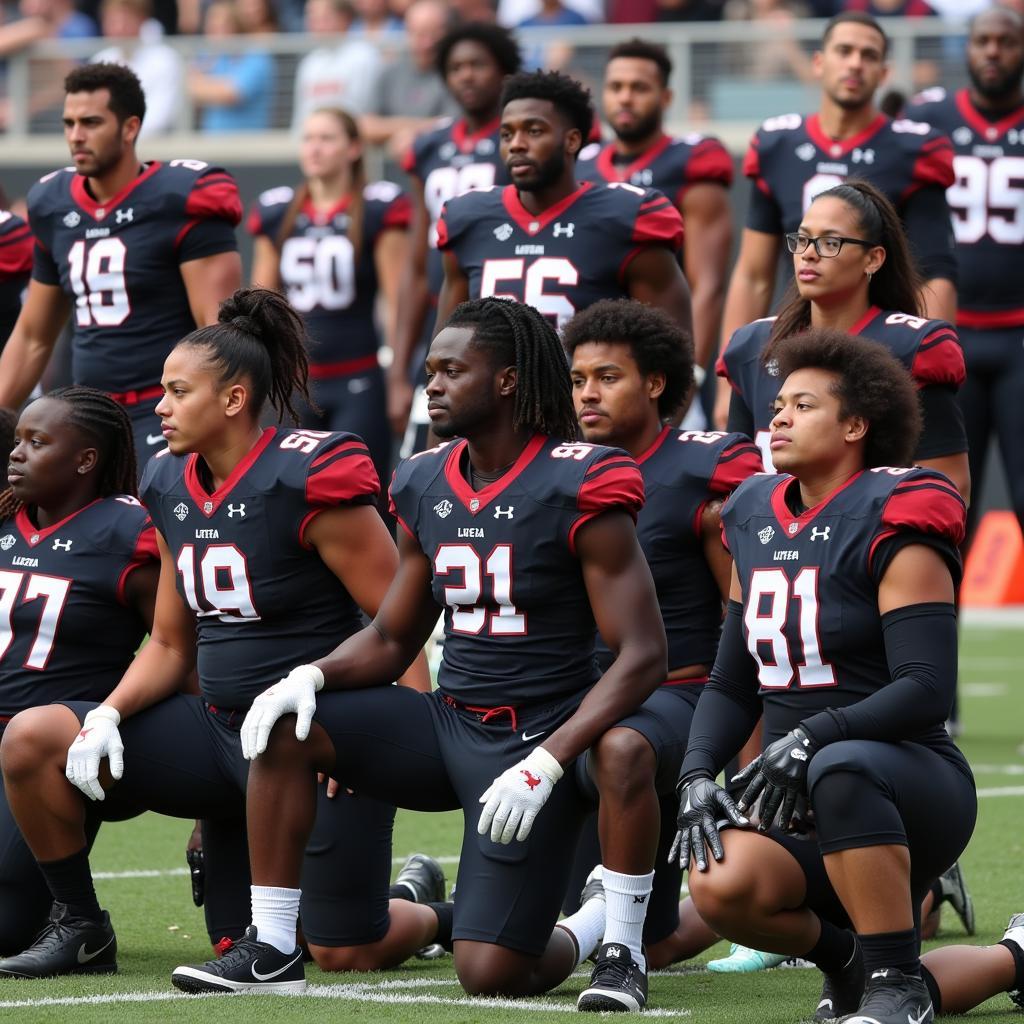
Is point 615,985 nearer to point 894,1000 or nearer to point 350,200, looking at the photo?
point 894,1000

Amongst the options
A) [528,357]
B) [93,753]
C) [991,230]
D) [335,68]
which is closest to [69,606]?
[93,753]

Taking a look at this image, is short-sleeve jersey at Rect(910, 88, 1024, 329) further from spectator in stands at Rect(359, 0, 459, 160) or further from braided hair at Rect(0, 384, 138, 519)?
spectator in stands at Rect(359, 0, 459, 160)

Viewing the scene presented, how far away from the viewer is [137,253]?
5.90m

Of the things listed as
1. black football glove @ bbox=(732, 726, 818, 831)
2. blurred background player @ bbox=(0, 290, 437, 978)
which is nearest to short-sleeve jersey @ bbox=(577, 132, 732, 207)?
blurred background player @ bbox=(0, 290, 437, 978)

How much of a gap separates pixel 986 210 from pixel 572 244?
1764 millimetres

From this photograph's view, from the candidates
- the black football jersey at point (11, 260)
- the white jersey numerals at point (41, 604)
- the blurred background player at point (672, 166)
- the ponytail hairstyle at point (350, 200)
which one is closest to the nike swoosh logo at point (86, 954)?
Answer: the white jersey numerals at point (41, 604)

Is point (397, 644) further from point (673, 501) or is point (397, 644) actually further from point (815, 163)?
point (815, 163)

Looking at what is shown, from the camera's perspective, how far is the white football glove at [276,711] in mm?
3959

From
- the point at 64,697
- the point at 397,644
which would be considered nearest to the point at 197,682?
the point at 64,697

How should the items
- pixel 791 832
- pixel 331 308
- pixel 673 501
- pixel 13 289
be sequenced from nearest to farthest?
pixel 791 832, pixel 673 501, pixel 13 289, pixel 331 308

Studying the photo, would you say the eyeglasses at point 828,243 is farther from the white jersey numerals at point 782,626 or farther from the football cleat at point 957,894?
the football cleat at point 957,894

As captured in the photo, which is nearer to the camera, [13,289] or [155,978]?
[155,978]

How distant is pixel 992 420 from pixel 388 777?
317 centimetres

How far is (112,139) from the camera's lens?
232 inches
